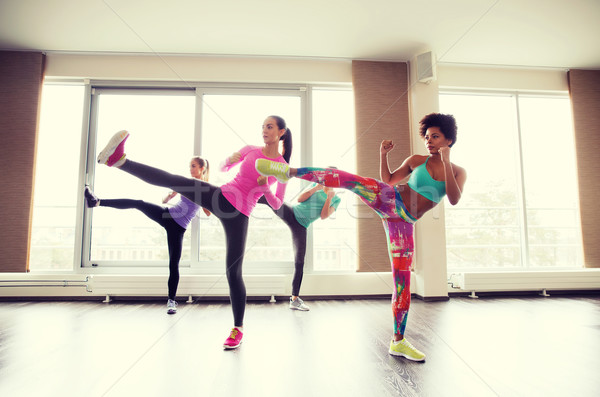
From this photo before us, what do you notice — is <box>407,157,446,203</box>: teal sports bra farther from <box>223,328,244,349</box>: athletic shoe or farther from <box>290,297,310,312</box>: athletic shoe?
<box>290,297,310,312</box>: athletic shoe

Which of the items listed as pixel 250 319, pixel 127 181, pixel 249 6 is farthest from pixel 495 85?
pixel 127 181

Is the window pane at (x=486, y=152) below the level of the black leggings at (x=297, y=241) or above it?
above

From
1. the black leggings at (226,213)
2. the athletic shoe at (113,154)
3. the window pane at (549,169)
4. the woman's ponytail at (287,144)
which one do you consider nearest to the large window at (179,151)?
the woman's ponytail at (287,144)

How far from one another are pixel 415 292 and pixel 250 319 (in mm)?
2121

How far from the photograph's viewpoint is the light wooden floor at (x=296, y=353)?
130cm

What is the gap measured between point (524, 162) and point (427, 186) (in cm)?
336

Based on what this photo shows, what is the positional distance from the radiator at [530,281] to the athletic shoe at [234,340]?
9.35 ft

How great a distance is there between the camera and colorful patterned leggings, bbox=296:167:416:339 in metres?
1.57

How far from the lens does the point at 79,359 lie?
163 centimetres

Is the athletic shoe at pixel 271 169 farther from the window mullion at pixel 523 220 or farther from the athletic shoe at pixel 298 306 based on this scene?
the window mullion at pixel 523 220

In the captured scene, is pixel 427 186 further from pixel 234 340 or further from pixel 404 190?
pixel 234 340

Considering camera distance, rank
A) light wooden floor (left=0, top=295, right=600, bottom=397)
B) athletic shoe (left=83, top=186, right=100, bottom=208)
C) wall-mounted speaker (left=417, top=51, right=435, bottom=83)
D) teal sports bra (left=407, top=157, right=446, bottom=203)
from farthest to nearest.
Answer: wall-mounted speaker (left=417, top=51, right=435, bottom=83) < athletic shoe (left=83, top=186, right=100, bottom=208) < teal sports bra (left=407, top=157, right=446, bottom=203) < light wooden floor (left=0, top=295, right=600, bottom=397)

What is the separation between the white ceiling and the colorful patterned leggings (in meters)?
2.19

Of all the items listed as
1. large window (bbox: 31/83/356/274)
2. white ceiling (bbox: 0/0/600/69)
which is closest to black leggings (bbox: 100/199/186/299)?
large window (bbox: 31/83/356/274)
